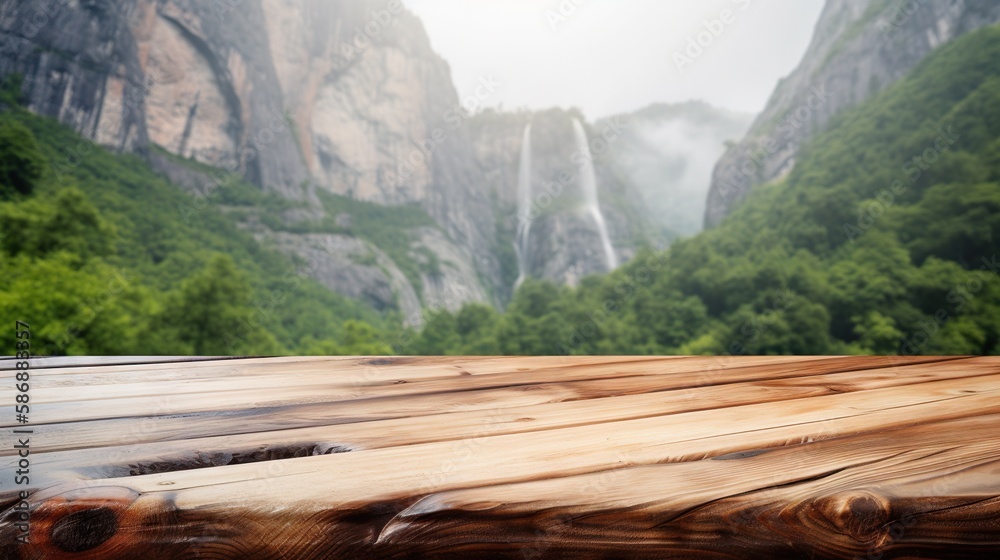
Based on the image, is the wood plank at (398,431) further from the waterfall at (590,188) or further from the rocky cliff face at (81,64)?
the waterfall at (590,188)

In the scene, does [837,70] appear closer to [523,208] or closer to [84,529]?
[523,208]

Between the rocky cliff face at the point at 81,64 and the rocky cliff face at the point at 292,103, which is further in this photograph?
the rocky cliff face at the point at 292,103

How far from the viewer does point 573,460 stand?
48 cm

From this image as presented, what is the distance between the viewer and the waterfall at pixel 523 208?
59.1 m

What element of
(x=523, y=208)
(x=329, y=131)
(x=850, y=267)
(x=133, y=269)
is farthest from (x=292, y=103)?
(x=850, y=267)

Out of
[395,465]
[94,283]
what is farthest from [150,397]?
[94,283]

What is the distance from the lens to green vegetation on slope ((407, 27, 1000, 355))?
1659 cm

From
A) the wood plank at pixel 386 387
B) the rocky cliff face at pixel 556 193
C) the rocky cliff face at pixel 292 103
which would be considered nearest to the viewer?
the wood plank at pixel 386 387

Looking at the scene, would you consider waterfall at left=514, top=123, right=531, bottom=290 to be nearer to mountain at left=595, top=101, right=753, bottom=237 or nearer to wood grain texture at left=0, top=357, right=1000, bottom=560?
mountain at left=595, top=101, right=753, bottom=237

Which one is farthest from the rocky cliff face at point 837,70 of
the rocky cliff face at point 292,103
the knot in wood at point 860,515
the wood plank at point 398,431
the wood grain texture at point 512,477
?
the knot in wood at point 860,515

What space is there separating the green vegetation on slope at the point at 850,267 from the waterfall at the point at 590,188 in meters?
25.4

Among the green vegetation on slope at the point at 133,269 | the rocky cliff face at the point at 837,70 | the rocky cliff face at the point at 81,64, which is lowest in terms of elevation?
the green vegetation on slope at the point at 133,269

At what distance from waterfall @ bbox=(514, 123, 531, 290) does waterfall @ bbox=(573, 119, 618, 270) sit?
6931mm

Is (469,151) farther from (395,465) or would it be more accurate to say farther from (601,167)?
(395,465)
